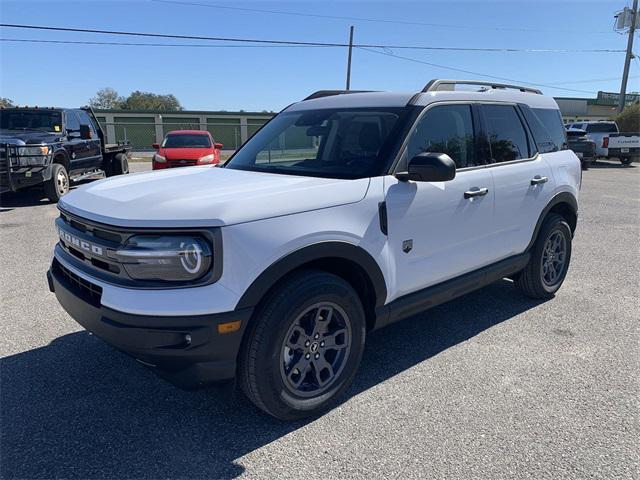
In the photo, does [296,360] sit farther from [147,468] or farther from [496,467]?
[496,467]

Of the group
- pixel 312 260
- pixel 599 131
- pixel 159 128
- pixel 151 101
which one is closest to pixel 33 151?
pixel 312 260

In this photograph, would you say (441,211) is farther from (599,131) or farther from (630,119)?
(630,119)

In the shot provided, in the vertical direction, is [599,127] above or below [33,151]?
above

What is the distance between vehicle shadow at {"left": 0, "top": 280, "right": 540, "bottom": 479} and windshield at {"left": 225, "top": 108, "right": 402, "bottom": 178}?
146 centimetres

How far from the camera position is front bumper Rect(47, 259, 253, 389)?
2.40 m

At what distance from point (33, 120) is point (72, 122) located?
0.85 metres

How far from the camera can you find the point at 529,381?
11.2 ft

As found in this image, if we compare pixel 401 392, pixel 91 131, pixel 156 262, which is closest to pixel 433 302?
pixel 401 392

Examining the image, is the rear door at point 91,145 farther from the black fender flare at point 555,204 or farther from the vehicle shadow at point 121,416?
the black fender flare at point 555,204

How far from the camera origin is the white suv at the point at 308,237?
8.04ft

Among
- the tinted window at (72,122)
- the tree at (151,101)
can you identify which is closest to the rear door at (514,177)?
the tinted window at (72,122)

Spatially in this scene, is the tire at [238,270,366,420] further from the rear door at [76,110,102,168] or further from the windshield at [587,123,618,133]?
the windshield at [587,123,618,133]

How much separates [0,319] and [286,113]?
3107mm

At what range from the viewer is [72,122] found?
38.6 feet
